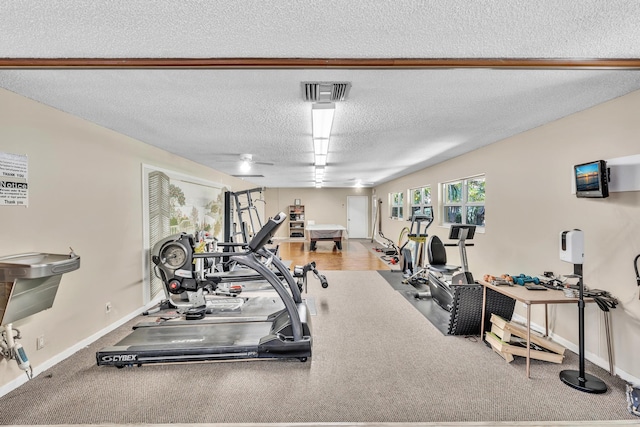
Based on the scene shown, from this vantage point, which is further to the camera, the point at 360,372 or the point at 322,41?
the point at 360,372

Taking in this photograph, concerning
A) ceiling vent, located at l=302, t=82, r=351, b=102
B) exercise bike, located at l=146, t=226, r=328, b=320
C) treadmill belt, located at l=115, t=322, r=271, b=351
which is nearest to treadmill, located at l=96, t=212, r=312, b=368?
treadmill belt, located at l=115, t=322, r=271, b=351

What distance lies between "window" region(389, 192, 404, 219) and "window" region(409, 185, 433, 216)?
74 cm

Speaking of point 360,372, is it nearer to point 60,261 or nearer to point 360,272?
point 60,261

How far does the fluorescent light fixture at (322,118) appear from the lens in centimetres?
242

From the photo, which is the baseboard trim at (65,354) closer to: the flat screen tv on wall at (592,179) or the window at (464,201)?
the flat screen tv on wall at (592,179)

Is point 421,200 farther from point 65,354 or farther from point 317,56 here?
point 65,354

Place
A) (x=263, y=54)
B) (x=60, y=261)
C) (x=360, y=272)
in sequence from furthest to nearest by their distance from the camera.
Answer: (x=360, y=272) → (x=60, y=261) → (x=263, y=54)

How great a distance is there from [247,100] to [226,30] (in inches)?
40.3

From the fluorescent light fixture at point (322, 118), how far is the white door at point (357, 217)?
365 inches

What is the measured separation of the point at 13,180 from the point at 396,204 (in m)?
8.56

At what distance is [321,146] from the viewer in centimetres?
396

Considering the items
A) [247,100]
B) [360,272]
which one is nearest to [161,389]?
[247,100]

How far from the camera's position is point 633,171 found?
2.24m

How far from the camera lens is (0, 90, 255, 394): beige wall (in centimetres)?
228
